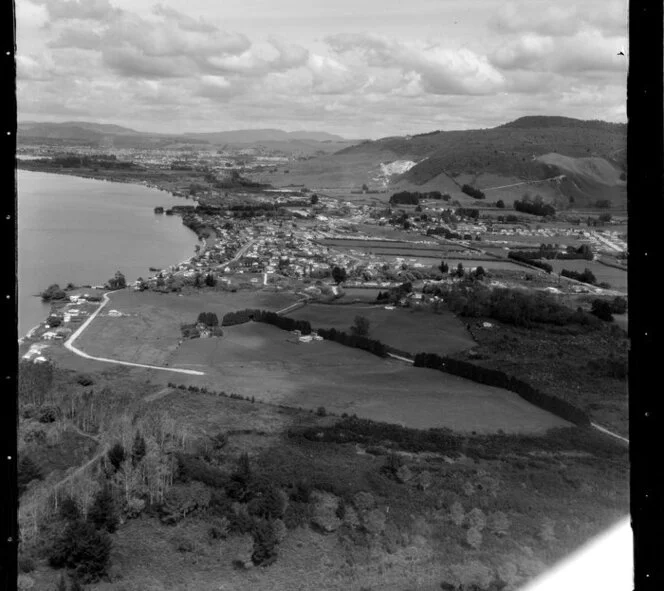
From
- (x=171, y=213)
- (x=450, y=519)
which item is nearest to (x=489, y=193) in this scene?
(x=171, y=213)

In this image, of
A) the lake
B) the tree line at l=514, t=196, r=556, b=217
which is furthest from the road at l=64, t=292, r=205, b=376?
the tree line at l=514, t=196, r=556, b=217

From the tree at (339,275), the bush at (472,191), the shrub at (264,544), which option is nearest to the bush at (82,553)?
the shrub at (264,544)

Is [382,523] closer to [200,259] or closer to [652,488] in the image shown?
[652,488]

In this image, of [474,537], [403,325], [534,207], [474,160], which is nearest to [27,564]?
[474,537]

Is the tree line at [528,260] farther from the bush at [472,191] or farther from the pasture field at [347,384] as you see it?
the bush at [472,191]

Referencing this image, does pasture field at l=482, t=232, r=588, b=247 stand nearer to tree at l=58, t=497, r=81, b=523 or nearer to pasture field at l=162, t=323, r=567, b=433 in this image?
pasture field at l=162, t=323, r=567, b=433
